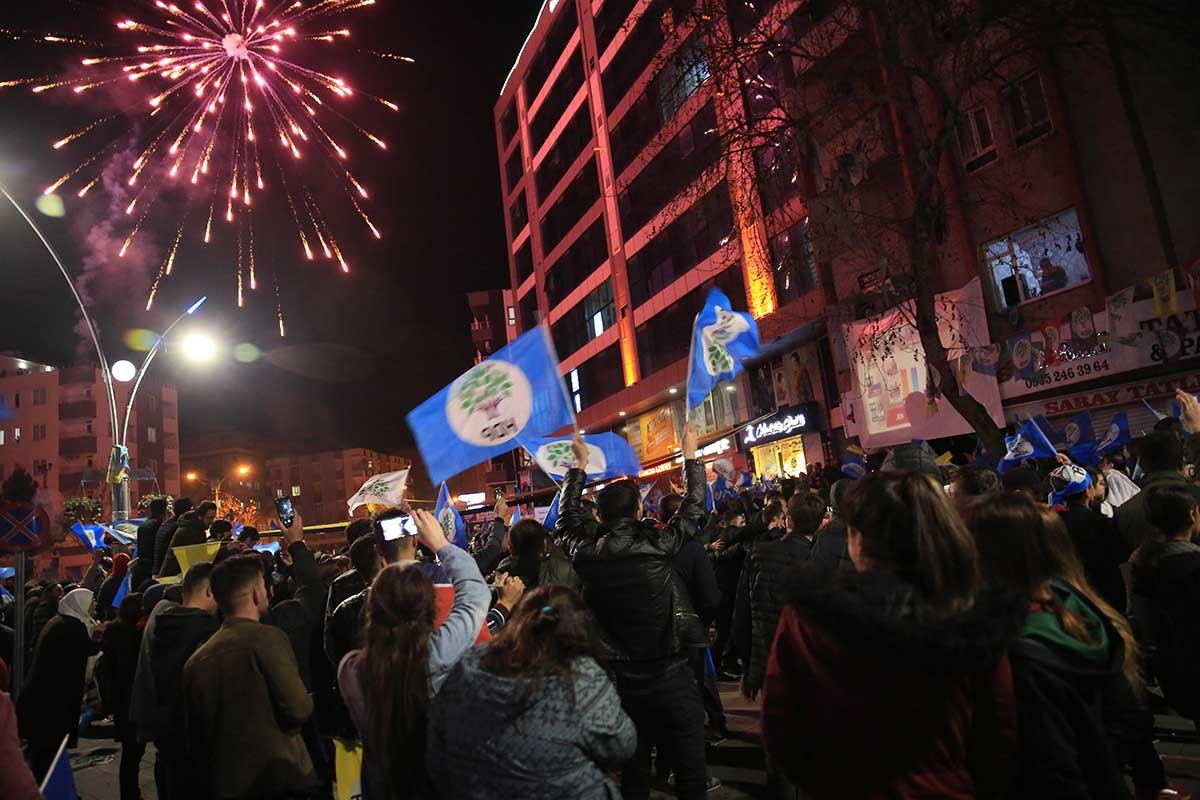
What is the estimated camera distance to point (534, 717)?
259cm

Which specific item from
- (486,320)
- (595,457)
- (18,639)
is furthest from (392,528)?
(486,320)

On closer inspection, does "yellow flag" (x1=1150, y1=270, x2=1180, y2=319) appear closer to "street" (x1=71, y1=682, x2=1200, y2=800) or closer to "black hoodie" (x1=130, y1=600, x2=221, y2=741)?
"street" (x1=71, y1=682, x2=1200, y2=800)

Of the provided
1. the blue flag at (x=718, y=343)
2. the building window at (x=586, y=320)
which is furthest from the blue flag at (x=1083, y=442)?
the building window at (x=586, y=320)

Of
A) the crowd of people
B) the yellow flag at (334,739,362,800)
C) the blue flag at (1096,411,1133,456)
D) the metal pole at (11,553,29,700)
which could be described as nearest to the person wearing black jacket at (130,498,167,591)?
the metal pole at (11,553,29,700)

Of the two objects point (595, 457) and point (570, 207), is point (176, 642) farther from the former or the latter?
point (570, 207)

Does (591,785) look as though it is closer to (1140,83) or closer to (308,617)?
(308,617)

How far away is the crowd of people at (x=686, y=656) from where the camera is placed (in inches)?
86.0

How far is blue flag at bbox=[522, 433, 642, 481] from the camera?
422 inches

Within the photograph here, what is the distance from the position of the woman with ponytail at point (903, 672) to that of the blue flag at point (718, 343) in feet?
25.4

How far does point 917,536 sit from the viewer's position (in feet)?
7.45

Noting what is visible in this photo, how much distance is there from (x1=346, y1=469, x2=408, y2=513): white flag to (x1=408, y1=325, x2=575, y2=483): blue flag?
12.1 feet

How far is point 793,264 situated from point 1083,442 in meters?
12.9

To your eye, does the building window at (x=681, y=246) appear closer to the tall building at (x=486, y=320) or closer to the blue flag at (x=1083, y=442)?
the blue flag at (x=1083, y=442)

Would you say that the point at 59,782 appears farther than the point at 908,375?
No
